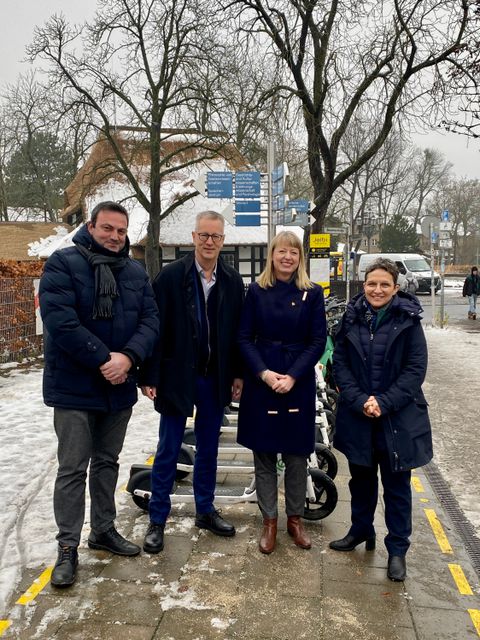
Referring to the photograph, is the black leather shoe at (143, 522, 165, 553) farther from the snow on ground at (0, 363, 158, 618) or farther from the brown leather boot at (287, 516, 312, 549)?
the brown leather boot at (287, 516, 312, 549)

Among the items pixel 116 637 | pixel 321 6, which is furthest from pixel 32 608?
pixel 321 6

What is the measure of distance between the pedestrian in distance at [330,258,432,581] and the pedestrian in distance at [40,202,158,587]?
120cm

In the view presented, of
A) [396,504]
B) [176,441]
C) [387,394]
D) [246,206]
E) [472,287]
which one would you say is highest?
[246,206]

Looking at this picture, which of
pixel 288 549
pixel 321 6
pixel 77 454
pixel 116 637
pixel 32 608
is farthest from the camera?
pixel 321 6

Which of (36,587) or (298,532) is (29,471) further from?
(298,532)

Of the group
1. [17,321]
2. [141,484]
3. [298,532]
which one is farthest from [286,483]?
[17,321]

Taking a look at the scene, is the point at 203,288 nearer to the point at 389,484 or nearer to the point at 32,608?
the point at 389,484

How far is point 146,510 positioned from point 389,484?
176 cm

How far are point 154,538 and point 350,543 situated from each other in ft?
3.94

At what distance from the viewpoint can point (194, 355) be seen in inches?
143

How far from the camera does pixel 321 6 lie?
12.4m

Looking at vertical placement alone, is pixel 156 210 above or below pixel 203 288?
above

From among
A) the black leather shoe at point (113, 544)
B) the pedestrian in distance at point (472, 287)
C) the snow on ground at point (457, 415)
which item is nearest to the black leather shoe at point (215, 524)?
the black leather shoe at point (113, 544)

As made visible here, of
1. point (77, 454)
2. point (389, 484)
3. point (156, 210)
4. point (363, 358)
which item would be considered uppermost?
point (156, 210)
